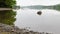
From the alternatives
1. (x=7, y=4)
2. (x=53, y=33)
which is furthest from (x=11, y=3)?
(x=53, y=33)

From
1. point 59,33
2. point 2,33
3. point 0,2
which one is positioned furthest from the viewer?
point 0,2

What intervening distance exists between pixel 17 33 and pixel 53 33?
A: 18.1 feet

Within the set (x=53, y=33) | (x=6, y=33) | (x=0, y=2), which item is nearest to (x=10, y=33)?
(x=6, y=33)

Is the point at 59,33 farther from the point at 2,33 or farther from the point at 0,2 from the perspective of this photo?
the point at 0,2

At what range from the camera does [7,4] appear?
7206cm

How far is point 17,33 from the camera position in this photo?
19.9 metres

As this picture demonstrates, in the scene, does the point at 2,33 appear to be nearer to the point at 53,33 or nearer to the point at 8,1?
the point at 53,33

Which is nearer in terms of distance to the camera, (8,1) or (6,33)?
(6,33)

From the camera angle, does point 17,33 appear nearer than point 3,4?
Yes

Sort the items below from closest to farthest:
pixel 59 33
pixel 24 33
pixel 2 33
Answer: pixel 2 33
pixel 24 33
pixel 59 33

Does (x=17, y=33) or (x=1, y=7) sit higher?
(x=17, y=33)

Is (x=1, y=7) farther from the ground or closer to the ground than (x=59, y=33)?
closer to the ground

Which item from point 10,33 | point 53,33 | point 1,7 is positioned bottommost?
point 1,7

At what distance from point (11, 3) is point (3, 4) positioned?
10.0 ft
